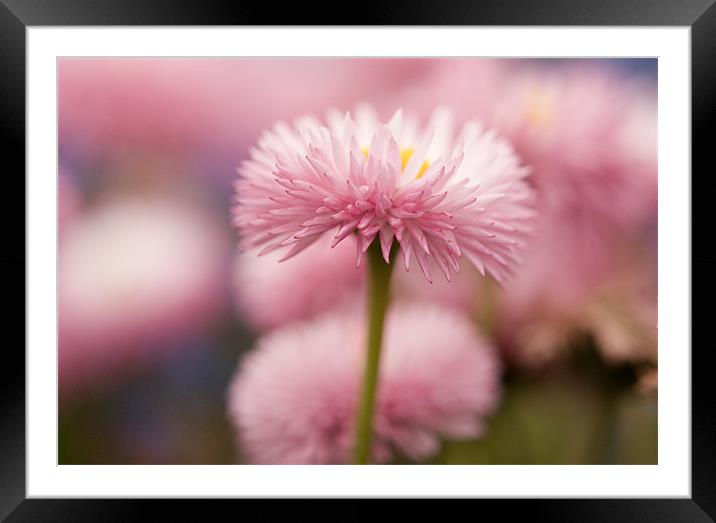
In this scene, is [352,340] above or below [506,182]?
below

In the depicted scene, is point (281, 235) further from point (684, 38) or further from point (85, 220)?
point (684, 38)

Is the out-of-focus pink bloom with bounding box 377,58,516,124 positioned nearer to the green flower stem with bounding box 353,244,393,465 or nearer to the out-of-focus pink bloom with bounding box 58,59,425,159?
the out-of-focus pink bloom with bounding box 58,59,425,159

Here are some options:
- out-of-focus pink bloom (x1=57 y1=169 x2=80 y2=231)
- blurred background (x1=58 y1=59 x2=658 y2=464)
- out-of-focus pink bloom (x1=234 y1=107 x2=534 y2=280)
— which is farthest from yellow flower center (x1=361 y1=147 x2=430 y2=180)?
out-of-focus pink bloom (x1=57 y1=169 x2=80 y2=231)

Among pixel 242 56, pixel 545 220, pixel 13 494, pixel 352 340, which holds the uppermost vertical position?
pixel 242 56

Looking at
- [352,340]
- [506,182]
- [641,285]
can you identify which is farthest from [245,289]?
[641,285]

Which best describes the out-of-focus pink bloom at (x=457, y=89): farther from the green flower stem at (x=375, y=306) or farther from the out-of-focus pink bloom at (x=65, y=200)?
the out-of-focus pink bloom at (x=65, y=200)

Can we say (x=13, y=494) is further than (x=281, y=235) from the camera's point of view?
Yes
